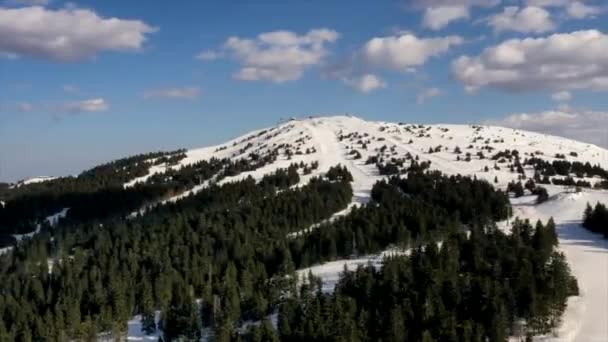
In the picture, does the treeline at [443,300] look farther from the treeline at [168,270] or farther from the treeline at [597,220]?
the treeline at [597,220]

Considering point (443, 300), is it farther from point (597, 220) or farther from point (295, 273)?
point (597, 220)

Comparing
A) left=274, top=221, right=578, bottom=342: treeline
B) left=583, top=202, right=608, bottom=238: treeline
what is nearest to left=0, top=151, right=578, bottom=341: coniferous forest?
left=274, top=221, right=578, bottom=342: treeline

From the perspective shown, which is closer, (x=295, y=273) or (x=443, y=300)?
(x=443, y=300)

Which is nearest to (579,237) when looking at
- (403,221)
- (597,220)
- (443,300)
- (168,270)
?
(597,220)

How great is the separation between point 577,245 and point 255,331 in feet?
241

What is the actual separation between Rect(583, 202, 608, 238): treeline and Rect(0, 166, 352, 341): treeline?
67.8 m

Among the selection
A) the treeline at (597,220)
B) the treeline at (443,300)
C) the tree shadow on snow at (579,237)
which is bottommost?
the treeline at (443,300)

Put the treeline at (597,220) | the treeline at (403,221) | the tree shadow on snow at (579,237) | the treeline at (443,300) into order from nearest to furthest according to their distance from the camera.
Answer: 1. the treeline at (443,300)
2. the tree shadow on snow at (579,237)
3. the treeline at (597,220)
4. the treeline at (403,221)

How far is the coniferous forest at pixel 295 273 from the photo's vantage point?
89688mm

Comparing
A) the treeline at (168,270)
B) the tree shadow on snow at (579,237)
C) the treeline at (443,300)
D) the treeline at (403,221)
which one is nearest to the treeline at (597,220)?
the tree shadow on snow at (579,237)

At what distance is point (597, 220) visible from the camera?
430 feet

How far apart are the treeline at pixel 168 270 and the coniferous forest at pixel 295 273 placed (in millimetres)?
437

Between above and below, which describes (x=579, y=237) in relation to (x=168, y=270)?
above

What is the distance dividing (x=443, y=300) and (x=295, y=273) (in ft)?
113
